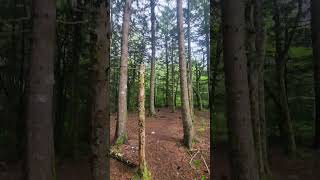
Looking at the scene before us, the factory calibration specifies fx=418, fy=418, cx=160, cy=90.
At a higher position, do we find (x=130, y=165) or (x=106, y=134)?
(x=106, y=134)

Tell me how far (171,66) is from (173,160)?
4525 mm

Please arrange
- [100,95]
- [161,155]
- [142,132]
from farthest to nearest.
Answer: [161,155], [142,132], [100,95]

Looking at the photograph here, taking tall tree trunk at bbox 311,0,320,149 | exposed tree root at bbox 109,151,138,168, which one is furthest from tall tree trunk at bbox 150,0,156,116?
tall tree trunk at bbox 311,0,320,149

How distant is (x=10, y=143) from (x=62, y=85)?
1.79 metres

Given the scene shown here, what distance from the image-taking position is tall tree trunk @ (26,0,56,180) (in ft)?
14.1

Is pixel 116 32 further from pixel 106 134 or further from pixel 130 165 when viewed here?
pixel 106 134

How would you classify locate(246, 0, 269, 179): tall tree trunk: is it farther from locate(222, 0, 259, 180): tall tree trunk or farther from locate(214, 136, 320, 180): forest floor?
locate(222, 0, 259, 180): tall tree trunk

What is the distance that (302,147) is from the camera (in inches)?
281

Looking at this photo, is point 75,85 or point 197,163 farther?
point 197,163

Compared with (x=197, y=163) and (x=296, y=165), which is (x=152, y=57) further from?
(x=296, y=165)

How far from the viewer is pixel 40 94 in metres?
4.29

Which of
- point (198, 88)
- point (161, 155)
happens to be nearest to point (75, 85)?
point (161, 155)

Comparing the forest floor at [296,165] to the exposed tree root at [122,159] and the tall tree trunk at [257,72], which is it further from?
the exposed tree root at [122,159]

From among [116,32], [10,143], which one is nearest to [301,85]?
[10,143]
